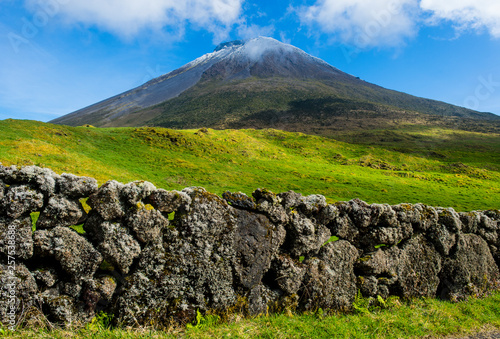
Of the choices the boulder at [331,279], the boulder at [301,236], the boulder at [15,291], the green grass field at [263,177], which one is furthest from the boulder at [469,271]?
the boulder at [15,291]

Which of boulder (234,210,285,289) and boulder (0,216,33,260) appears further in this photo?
boulder (234,210,285,289)

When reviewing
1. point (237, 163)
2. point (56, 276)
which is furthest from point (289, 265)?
point (237, 163)

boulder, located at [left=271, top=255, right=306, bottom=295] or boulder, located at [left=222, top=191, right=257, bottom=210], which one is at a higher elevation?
boulder, located at [left=222, top=191, right=257, bottom=210]

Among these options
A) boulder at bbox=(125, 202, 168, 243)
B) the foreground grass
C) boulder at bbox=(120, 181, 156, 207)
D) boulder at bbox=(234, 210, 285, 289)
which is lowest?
the foreground grass

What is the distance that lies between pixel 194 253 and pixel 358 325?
14.9 feet

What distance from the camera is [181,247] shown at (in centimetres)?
593

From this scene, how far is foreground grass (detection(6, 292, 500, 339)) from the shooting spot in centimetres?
510

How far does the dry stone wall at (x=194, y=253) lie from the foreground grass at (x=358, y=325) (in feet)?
1.11

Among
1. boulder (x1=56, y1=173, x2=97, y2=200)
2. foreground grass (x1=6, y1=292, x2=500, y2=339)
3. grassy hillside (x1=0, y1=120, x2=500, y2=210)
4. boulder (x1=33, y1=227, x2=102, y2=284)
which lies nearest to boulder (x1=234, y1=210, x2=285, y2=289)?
foreground grass (x1=6, y1=292, x2=500, y2=339)

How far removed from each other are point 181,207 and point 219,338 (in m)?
2.90

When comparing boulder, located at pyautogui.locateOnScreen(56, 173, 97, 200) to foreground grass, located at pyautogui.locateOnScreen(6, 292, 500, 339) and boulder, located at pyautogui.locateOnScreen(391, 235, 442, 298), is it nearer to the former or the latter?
foreground grass, located at pyautogui.locateOnScreen(6, 292, 500, 339)

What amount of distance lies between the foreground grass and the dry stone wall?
0.34 m

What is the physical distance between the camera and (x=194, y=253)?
6.00 metres

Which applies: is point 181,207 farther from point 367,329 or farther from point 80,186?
point 367,329
